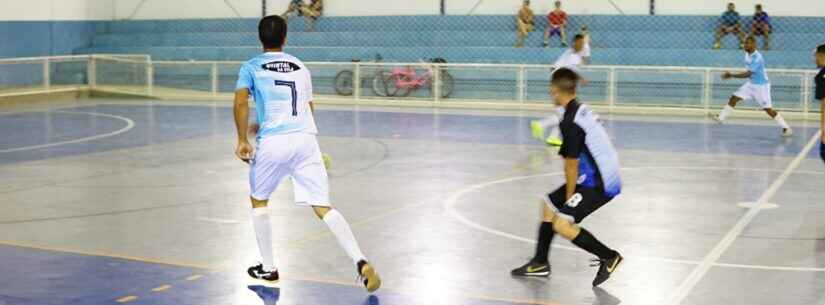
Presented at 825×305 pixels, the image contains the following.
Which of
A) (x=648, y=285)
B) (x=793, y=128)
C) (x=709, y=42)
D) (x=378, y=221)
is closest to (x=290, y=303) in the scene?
(x=648, y=285)

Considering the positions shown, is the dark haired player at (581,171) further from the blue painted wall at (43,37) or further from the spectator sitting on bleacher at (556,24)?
the blue painted wall at (43,37)

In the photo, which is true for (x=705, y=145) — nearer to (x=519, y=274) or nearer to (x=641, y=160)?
(x=641, y=160)

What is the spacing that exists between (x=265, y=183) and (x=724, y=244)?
4.42 meters

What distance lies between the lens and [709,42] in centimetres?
3064

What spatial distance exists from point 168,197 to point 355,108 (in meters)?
14.1

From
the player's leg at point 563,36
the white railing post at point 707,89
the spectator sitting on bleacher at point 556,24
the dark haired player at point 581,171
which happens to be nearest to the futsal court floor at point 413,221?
the dark haired player at point 581,171

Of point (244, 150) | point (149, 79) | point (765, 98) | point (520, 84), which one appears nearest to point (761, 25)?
point (520, 84)

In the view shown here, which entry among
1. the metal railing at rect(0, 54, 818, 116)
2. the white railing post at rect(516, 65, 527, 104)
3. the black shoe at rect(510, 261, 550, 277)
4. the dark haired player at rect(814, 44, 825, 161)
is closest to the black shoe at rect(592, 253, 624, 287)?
the black shoe at rect(510, 261, 550, 277)

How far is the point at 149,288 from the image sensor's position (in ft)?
29.0

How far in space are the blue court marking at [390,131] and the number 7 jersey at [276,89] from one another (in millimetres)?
9509

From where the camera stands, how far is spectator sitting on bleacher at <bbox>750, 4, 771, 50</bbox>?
97.0 ft

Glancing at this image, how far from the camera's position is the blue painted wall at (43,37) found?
36.0 meters

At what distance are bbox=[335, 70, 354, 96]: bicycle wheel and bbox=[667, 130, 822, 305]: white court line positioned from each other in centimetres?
1492

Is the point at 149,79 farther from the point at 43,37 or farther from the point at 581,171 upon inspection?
the point at 581,171
